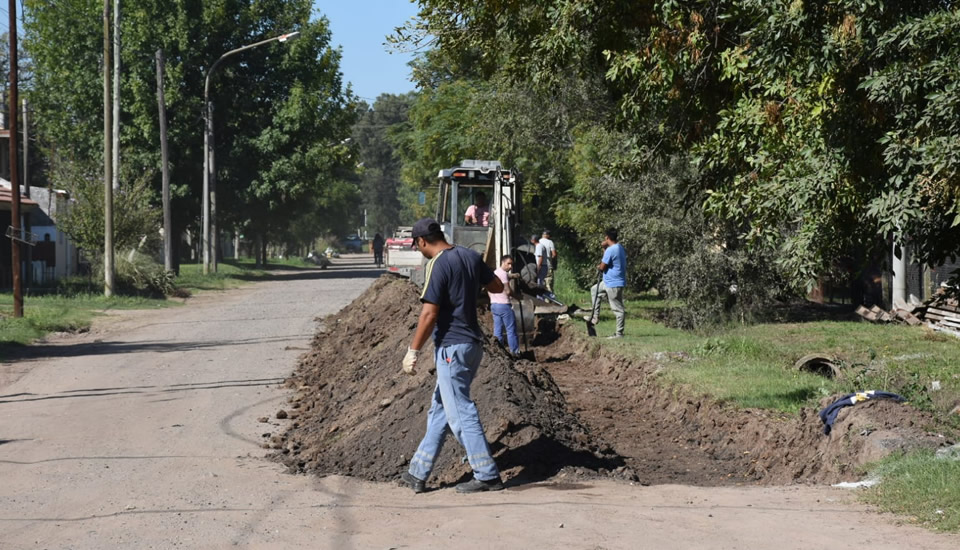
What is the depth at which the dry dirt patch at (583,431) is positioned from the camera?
29.5 feet

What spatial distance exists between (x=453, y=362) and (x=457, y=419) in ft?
1.33

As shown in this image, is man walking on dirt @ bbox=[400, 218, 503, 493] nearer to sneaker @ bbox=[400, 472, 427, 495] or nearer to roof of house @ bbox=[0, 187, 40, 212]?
sneaker @ bbox=[400, 472, 427, 495]

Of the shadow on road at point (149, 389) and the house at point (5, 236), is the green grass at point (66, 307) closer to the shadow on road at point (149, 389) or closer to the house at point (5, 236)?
the house at point (5, 236)

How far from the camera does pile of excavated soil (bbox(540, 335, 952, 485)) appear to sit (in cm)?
896

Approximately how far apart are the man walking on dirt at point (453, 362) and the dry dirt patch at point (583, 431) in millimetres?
653

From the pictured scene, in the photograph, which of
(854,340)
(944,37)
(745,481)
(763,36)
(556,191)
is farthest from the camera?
(556,191)

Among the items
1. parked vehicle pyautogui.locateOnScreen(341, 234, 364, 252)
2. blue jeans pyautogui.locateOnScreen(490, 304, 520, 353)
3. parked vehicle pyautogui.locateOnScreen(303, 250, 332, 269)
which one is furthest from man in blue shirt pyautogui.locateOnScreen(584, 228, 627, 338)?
parked vehicle pyautogui.locateOnScreen(341, 234, 364, 252)

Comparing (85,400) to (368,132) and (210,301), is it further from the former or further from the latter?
(368,132)

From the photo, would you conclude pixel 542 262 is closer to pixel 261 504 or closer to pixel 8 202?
pixel 261 504

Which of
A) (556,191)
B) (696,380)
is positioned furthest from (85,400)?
(556,191)

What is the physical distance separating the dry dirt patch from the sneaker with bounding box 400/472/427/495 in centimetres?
55

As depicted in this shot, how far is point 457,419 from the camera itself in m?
8.12

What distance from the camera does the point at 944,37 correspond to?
8812 millimetres

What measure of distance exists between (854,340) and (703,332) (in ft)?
9.80
